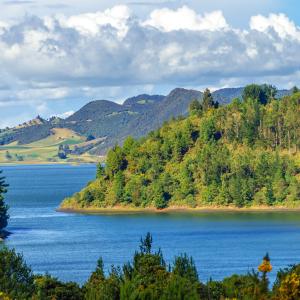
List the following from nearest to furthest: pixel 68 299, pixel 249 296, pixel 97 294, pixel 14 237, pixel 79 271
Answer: pixel 249 296 < pixel 97 294 < pixel 68 299 < pixel 79 271 < pixel 14 237

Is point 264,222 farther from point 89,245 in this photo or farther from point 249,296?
point 249,296

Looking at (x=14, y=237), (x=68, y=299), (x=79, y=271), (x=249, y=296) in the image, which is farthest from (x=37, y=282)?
(x=14, y=237)

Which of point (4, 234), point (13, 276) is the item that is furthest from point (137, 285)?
point (4, 234)

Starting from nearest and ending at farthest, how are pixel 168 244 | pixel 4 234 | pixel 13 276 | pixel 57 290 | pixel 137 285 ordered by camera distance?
pixel 137 285
pixel 57 290
pixel 13 276
pixel 168 244
pixel 4 234

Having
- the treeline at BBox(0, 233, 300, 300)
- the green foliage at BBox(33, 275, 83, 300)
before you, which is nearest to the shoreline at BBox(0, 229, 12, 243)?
the treeline at BBox(0, 233, 300, 300)

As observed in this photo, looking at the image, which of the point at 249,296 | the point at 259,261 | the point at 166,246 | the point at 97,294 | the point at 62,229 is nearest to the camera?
the point at 249,296

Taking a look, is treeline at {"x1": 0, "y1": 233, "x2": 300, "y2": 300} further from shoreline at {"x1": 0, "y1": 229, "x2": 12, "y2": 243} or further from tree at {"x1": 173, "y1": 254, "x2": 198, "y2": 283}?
shoreline at {"x1": 0, "y1": 229, "x2": 12, "y2": 243}

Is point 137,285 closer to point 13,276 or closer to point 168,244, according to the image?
point 13,276

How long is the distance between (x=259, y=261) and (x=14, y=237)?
5413cm

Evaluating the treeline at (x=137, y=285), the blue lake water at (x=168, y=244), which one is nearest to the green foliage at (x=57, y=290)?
the treeline at (x=137, y=285)

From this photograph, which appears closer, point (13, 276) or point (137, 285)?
point (137, 285)

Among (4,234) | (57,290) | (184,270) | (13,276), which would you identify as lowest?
(57,290)

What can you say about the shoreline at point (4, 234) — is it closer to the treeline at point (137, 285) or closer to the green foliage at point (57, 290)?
the treeline at point (137, 285)

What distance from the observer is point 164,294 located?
7850 centimetres
